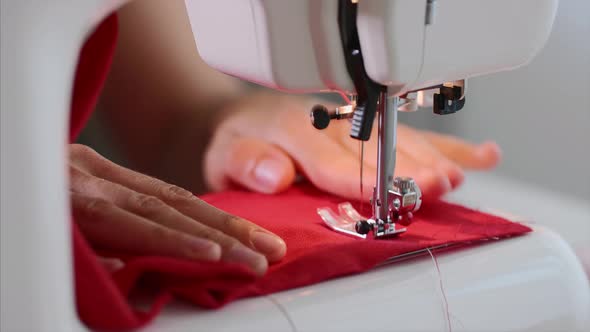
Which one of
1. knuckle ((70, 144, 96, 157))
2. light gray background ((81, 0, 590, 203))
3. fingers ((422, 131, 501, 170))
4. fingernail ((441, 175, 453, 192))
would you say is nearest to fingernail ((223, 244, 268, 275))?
knuckle ((70, 144, 96, 157))

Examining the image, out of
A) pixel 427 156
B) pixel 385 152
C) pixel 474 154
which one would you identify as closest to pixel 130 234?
pixel 385 152

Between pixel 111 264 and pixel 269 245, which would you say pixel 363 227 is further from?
pixel 111 264

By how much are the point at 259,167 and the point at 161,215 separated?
0.36 m

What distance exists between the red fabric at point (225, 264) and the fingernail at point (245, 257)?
14mm

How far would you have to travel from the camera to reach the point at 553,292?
0.80 metres

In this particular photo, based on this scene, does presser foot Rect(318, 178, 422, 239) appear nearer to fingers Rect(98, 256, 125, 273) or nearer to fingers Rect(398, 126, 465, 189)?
fingers Rect(398, 126, 465, 189)

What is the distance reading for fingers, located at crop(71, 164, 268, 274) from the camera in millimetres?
678

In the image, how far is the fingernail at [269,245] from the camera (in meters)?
0.72

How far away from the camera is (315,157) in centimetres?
106

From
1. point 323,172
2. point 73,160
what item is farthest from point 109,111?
point 73,160

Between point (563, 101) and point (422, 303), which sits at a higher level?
point (422, 303)

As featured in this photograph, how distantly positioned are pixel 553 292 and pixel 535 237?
0.22 feet

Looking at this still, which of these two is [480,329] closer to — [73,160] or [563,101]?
[73,160]

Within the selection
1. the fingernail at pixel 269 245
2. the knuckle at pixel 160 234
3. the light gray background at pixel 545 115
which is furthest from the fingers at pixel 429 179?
the light gray background at pixel 545 115
